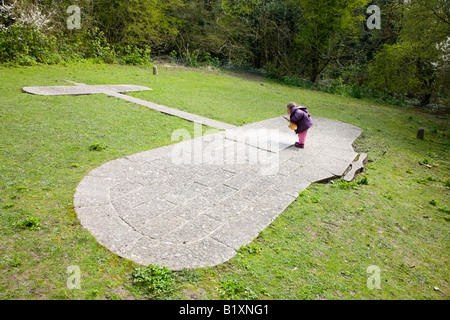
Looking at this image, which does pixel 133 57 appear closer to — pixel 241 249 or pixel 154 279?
pixel 241 249

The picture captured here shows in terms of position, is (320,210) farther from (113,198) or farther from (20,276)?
(20,276)

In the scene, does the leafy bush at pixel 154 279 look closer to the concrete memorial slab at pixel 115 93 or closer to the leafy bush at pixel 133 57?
the concrete memorial slab at pixel 115 93

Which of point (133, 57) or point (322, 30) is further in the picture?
point (322, 30)

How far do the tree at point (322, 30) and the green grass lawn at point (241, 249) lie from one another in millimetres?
11437

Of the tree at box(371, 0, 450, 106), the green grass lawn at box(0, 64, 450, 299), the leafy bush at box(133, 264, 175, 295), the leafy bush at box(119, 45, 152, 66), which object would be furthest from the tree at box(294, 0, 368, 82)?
the leafy bush at box(133, 264, 175, 295)

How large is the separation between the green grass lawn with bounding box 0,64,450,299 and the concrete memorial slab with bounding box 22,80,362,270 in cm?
14

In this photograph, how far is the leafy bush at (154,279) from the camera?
6.72 ft

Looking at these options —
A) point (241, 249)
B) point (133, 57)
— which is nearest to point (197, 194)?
point (241, 249)

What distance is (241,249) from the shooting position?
99.8 inches

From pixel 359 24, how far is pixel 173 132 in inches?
675

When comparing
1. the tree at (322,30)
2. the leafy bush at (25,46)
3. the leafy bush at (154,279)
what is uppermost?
the tree at (322,30)

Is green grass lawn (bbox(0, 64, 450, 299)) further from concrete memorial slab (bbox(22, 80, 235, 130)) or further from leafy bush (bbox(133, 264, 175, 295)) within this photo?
concrete memorial slab (bbox(22, 80, 235, 130))

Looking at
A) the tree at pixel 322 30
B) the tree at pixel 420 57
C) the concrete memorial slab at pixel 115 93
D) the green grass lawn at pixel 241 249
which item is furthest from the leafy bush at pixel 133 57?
the tree at pixel 420 57

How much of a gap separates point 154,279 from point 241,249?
79 cm
